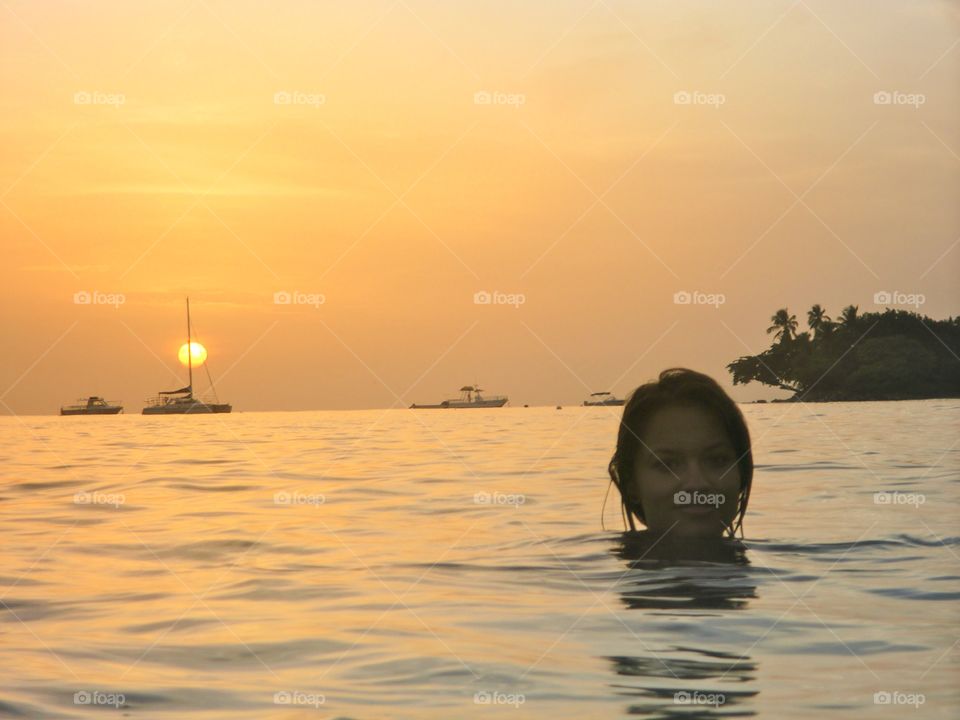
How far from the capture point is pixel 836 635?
243 inches

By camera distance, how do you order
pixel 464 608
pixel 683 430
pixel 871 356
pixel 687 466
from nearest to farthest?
pixel 464 608
pixel 687 466
pixel 683 430
pixel 871 356

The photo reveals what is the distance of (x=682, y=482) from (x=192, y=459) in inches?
663

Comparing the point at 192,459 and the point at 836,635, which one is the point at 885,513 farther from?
the point at 192,459

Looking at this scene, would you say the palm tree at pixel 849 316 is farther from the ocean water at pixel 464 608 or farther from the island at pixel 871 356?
the ocean water at pixel 464 608

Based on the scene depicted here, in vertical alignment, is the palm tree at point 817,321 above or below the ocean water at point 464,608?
above

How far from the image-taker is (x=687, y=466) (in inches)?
296

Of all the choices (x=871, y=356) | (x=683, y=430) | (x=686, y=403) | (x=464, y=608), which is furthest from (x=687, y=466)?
(x=871, y=356)

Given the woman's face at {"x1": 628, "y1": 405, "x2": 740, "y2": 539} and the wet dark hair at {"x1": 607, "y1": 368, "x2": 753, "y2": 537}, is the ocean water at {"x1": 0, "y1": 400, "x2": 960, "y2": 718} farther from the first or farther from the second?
the wet dark hair at {"x1": 607, "y1": 368, "x2": 753, "y2": 537}

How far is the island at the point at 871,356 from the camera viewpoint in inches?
4481

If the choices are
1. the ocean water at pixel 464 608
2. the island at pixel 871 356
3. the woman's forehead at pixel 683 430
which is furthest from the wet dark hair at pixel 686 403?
the island at pixel 871 356

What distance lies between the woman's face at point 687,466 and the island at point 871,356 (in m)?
99.9

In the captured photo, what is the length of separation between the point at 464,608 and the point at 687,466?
172 cm

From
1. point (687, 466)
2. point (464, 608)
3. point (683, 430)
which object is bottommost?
point (464, 608)

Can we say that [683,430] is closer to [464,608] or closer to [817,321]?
[464,608]
